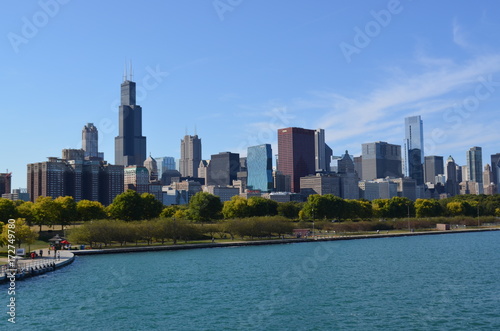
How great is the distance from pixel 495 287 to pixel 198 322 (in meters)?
32.2

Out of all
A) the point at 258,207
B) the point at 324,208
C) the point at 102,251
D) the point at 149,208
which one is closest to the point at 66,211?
the point at 149,208

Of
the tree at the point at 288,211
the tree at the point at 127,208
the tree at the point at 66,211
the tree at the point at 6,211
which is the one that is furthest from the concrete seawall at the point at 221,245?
the tree at the point at 288,211

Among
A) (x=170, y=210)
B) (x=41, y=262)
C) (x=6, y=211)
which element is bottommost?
(x=41, y=262)

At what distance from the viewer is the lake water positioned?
1742 inches

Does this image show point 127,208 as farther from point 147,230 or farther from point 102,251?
point 102,251

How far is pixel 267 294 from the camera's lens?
55438 mm

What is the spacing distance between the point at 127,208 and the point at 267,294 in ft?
313

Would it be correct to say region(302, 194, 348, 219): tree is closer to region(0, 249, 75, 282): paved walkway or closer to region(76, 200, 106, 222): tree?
region(76, 200, 106, 222): tree

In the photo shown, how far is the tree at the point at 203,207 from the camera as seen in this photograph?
160m

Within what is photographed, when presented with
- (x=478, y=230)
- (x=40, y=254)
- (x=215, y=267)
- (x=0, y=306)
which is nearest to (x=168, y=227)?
(x=40, y=254)

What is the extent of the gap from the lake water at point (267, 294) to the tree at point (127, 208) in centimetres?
5704

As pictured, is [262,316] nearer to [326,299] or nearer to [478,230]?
[326,299]

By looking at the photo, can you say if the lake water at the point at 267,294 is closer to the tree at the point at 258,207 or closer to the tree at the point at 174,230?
the tree at the point at 174,230

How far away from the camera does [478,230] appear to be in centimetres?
16912
